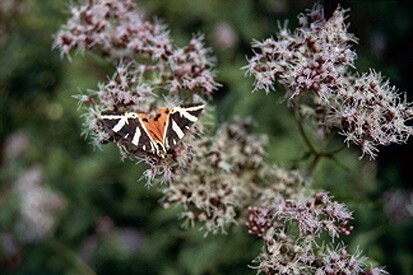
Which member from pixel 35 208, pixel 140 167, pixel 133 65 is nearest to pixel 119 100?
pixel 133 65

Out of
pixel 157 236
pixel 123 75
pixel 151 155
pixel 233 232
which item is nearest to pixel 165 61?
pixel 123 75

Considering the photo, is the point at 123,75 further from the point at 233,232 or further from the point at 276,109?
the point at 276,109

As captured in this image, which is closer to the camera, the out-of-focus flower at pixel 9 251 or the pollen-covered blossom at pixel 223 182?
the pollen-covered blossom at pixel 223 182

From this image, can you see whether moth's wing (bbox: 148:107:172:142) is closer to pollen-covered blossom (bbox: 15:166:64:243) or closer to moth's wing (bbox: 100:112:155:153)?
moth's wing (bbox: 100:112:155:153)

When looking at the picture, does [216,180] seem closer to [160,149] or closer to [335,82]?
[160,149]

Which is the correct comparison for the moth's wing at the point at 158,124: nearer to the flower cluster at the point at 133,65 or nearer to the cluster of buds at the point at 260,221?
the flower cluster at the point at 133,65

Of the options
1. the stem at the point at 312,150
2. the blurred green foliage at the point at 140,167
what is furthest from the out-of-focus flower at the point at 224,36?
the stem at the point at 312,150

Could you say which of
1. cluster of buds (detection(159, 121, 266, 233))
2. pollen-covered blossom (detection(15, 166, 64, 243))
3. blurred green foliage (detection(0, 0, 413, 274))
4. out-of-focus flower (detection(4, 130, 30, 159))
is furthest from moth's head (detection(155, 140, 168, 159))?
out-of-focus flower (detection(4, 130, 30, 159))
